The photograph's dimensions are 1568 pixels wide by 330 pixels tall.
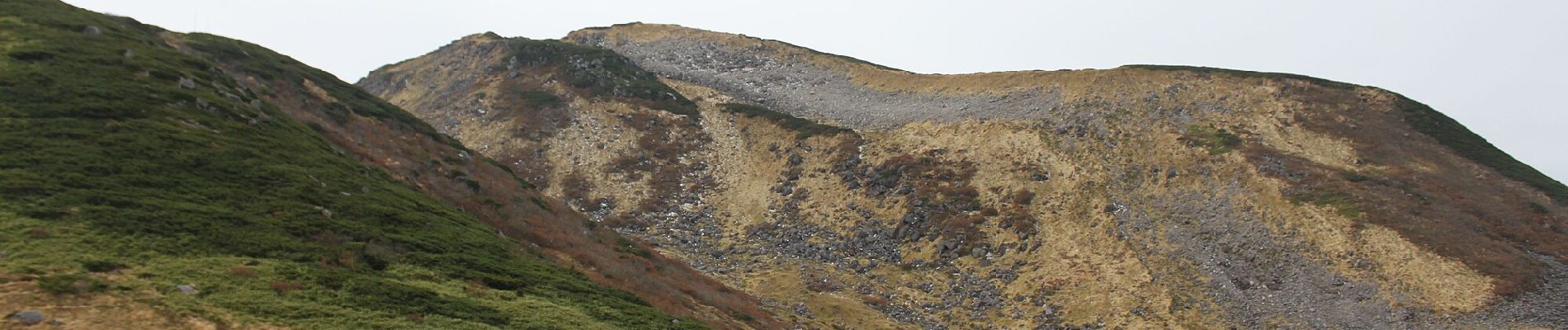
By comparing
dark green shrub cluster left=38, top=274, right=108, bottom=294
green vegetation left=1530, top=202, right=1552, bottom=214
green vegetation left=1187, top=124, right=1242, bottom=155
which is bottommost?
dark green shrub cluster left=38, top=274, right=108, bottom=294

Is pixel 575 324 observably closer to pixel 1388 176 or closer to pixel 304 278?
pixel 304 278

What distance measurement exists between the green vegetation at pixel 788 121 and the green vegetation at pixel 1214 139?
96.6 ft

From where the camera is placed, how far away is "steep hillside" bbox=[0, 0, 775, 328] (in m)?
17.9

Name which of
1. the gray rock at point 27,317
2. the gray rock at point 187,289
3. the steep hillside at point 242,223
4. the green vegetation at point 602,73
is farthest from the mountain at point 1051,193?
→ the gray rock at point 27,317

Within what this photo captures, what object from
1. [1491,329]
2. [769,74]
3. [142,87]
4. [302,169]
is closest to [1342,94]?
[1491,329]

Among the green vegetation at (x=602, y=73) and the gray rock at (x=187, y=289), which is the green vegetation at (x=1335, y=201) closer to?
the green vegetation at (x=602, y=73)

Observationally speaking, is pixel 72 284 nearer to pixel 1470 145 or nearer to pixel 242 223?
pixel 242 223

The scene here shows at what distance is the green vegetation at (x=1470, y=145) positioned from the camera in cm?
5506

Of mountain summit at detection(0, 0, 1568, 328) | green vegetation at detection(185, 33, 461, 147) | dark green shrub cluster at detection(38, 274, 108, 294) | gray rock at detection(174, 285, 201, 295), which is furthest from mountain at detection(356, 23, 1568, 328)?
dark green shrub cluster at detection(38, 274, 108, 294)

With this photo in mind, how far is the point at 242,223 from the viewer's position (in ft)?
76.2

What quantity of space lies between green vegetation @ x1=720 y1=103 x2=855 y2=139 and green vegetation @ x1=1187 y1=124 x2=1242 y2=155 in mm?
29429

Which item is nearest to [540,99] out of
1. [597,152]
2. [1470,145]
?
[597,152]

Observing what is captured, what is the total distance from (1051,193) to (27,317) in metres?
55.4

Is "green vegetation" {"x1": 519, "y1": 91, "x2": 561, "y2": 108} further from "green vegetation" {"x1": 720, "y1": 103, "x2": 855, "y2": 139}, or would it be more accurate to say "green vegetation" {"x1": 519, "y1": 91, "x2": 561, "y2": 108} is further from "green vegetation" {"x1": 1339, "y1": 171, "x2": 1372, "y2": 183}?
"green vegetation" {"x1": 1339, "y1": 171, "x2": 1372, "y2": 183}
